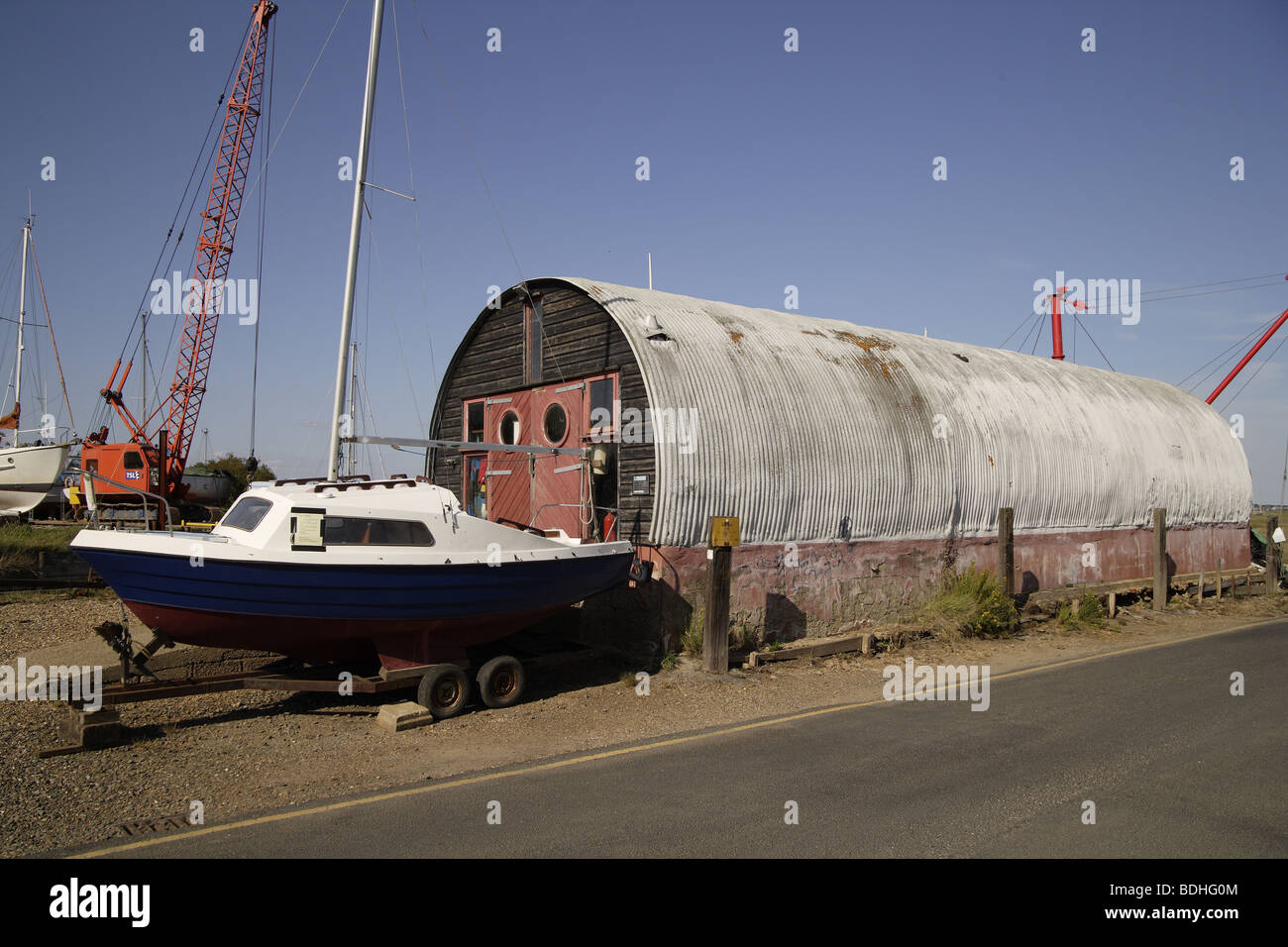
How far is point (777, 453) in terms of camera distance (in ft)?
45.1

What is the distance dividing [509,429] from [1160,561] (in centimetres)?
1585

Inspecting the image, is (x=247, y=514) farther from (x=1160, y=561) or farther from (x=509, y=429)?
(x=1160, y=561)

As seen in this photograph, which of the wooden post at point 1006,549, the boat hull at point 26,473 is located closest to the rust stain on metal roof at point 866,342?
the wooden post at point 1006,549

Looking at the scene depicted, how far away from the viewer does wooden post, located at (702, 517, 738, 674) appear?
11.7 metres

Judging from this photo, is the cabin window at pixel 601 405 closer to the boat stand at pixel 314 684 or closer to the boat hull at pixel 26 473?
the boat stand at pixel 314 684

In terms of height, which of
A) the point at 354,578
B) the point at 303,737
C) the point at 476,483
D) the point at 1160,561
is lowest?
the point at 303,737

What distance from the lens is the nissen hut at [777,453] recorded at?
12953 mm

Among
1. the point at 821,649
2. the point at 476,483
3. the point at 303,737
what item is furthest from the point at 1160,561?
the point at 303,737

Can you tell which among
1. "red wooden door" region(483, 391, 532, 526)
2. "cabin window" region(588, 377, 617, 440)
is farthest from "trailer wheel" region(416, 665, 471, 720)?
"red wooden door" region(483, 391, 532, 526)

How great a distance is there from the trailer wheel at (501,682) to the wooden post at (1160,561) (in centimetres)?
1690

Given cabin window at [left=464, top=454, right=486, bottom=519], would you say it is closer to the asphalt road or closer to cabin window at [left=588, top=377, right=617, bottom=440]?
cabin window at [left=588, top=377, right=617, bottom=440]

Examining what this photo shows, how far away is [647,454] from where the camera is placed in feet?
41.7
